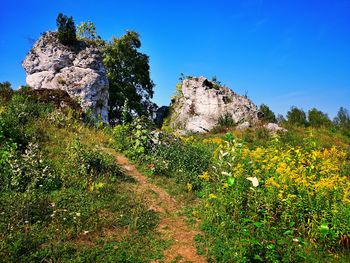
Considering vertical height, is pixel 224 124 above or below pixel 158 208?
above

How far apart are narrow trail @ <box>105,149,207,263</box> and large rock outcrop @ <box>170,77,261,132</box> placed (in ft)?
50.2

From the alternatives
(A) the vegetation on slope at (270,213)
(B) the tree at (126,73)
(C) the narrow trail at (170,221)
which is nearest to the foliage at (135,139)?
(C) the narrow trail at (170,221)

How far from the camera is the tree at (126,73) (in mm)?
32281

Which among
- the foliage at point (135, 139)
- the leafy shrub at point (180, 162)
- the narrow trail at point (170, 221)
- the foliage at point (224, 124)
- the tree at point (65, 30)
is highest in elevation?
the tree at point (65, 30)

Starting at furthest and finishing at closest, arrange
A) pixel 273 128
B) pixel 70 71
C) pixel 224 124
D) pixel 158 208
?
pixel 224 124, pixel 273 128, pixel 70 71, pixel 158 208

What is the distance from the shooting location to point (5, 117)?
34.6 ft

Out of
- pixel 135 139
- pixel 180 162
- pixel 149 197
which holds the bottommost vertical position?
pixel 149 197

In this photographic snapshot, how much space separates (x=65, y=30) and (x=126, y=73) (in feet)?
43.5

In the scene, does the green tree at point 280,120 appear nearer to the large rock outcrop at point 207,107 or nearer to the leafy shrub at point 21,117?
the large rock outcrop at point 207,107

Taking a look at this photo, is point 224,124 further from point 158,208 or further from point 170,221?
point 170,221

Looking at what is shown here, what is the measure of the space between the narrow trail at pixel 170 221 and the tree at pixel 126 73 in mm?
22275

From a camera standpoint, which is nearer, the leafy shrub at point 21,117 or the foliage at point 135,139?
the leafy shrub at point 21,117

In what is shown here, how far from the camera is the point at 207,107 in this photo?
86.7ft

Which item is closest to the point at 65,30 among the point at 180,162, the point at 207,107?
the point at 207,107
